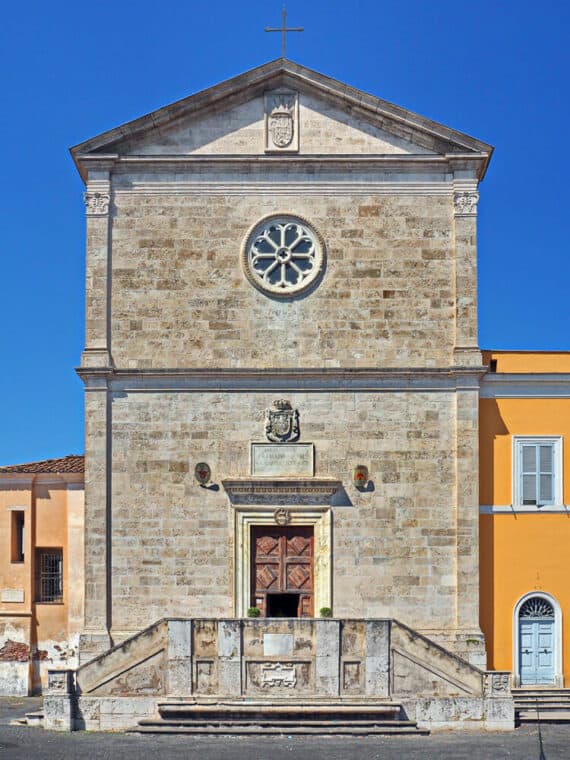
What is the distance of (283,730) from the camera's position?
69.3ft

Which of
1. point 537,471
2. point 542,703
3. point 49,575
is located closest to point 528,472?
A: point 537,471

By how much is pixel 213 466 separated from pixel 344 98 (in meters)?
7.93

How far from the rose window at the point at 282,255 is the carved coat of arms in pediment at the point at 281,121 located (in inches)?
60.6

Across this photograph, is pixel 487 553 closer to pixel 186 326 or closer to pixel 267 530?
pixel 267 530

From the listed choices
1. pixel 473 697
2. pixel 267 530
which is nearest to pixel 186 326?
pixel 267 530

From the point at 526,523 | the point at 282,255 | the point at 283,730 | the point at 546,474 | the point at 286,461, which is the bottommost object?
the point at 283,730

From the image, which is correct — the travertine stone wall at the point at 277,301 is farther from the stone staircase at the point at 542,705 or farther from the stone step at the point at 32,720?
the stone step at the point at 32,720

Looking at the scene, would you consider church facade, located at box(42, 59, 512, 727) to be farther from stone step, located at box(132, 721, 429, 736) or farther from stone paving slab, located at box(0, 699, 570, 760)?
stone step, located at box(132, 721, 429, 736)

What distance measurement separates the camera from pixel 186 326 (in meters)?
25.2

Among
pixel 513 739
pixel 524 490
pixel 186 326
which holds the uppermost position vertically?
pixel 186 326

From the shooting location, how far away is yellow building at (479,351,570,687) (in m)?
24.7

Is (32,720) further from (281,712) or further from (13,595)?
(13,595)

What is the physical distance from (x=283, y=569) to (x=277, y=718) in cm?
388

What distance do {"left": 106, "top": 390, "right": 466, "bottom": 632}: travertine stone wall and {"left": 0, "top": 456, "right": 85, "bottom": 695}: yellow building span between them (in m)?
2.20
